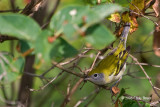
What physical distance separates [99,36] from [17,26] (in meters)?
0.31

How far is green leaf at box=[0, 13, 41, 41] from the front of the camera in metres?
1.02

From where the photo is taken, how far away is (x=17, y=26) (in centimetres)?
102

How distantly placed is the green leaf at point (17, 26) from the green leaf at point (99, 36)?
209 millimetres

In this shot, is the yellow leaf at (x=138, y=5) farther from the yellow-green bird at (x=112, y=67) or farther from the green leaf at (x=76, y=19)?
the green leaf at (x=76, y=19)

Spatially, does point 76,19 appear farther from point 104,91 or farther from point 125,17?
point 104,91

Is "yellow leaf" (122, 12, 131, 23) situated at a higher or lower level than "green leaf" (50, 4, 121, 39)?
lower

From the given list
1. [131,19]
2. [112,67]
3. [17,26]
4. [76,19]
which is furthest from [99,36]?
[112,67]

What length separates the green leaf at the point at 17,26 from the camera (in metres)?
1.02

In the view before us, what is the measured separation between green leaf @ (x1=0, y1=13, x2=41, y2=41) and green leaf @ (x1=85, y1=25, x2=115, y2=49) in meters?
0.21

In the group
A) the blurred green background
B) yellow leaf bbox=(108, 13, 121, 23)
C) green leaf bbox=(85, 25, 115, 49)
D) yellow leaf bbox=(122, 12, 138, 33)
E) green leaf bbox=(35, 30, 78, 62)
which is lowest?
the blurred green background

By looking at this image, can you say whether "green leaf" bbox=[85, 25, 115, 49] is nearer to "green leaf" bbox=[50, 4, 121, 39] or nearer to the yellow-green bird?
"green leaf" bbox=[50, 4, 121, 39]

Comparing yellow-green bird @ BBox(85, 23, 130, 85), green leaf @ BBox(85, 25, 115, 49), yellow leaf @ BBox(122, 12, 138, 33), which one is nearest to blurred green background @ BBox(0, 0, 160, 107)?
yellow-green bird @ BBox(85, 23, 130, 85)

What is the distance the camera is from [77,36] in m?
0.97

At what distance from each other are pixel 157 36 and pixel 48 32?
1.53 m
